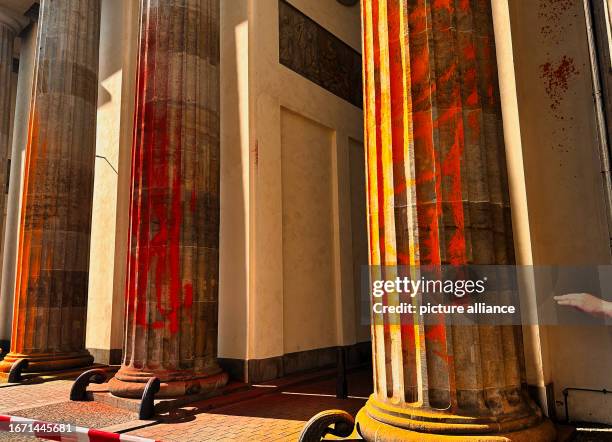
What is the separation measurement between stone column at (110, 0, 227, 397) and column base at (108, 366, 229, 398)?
0.05 feet

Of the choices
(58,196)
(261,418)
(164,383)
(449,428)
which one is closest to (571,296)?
(449,428)

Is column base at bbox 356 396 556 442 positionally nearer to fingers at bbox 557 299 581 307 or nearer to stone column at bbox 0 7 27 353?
fingers at bbox 557 299 581 307

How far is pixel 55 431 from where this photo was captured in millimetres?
5406

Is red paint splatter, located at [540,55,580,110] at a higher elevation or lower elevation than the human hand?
higher

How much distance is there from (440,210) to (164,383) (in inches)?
197

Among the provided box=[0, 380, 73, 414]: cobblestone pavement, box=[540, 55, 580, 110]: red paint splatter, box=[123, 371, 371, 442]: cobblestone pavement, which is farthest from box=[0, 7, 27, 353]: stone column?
box=[540, 55, 580, 110]: red paint splatter

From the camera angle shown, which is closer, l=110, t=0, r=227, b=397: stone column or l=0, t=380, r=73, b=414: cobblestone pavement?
l=0, t=380, r=73, b=414: cobblestone pavement

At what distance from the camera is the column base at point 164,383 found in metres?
6.93

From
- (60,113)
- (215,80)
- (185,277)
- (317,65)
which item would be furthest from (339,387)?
(60,113)

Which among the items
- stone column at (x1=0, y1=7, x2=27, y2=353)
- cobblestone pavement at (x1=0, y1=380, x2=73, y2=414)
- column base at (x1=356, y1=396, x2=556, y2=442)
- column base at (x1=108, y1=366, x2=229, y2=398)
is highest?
stone column at (x1=0, y1=7, x2=27, y2=353)

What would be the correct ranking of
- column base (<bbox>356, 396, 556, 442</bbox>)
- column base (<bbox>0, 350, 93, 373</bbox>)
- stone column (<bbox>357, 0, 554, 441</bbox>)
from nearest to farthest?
column base (<bbox>356, 396, 556, 442</bbox>), stone column (<bbox>357, 0, 554, 441</bbox>), column base (<bbox>0, 350, 93, 373</bbox>)

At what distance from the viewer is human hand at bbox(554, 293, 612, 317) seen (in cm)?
514

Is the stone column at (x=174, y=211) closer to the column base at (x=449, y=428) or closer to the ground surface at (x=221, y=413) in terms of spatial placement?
the ground surface at (x=221, y=413)

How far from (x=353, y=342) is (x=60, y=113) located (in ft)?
28.3
